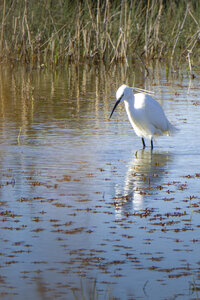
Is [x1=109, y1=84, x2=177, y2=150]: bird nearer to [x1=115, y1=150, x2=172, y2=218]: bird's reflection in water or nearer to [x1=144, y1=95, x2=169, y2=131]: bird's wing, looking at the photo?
[x1=144, y1=95, x2=169, y2=131]: bird's wing

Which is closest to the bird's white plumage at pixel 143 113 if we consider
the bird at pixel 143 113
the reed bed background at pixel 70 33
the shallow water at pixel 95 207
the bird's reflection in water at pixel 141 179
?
the bird at pixel 143 113

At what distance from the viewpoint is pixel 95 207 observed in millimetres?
6316

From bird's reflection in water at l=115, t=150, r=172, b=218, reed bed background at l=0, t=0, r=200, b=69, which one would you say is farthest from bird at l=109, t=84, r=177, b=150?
reed bed background at l=0, t=0, r=200, b=69

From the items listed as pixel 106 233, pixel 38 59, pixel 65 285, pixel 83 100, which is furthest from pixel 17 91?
pixel 65 285

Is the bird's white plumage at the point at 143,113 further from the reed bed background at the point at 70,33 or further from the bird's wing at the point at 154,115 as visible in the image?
A: the reed bed background at the point at 70,33

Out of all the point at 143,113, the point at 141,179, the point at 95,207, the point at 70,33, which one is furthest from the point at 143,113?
the point at 70,33

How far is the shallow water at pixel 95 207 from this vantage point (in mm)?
4473

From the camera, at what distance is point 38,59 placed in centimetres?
2105

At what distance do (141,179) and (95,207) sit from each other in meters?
1.37

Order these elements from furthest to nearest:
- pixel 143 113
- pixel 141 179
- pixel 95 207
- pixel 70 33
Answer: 1. pixel 70 33
2. pixel 143 113
3. pixel 141 179
4. pixel 95 207

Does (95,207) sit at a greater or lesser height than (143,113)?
lesser

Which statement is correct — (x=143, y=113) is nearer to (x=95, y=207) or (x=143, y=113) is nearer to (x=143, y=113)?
(x=143, y=113)

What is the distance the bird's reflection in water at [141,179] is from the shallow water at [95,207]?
0.01 meters

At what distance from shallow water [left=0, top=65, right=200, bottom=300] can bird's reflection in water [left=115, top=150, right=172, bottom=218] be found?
0.01 metres
